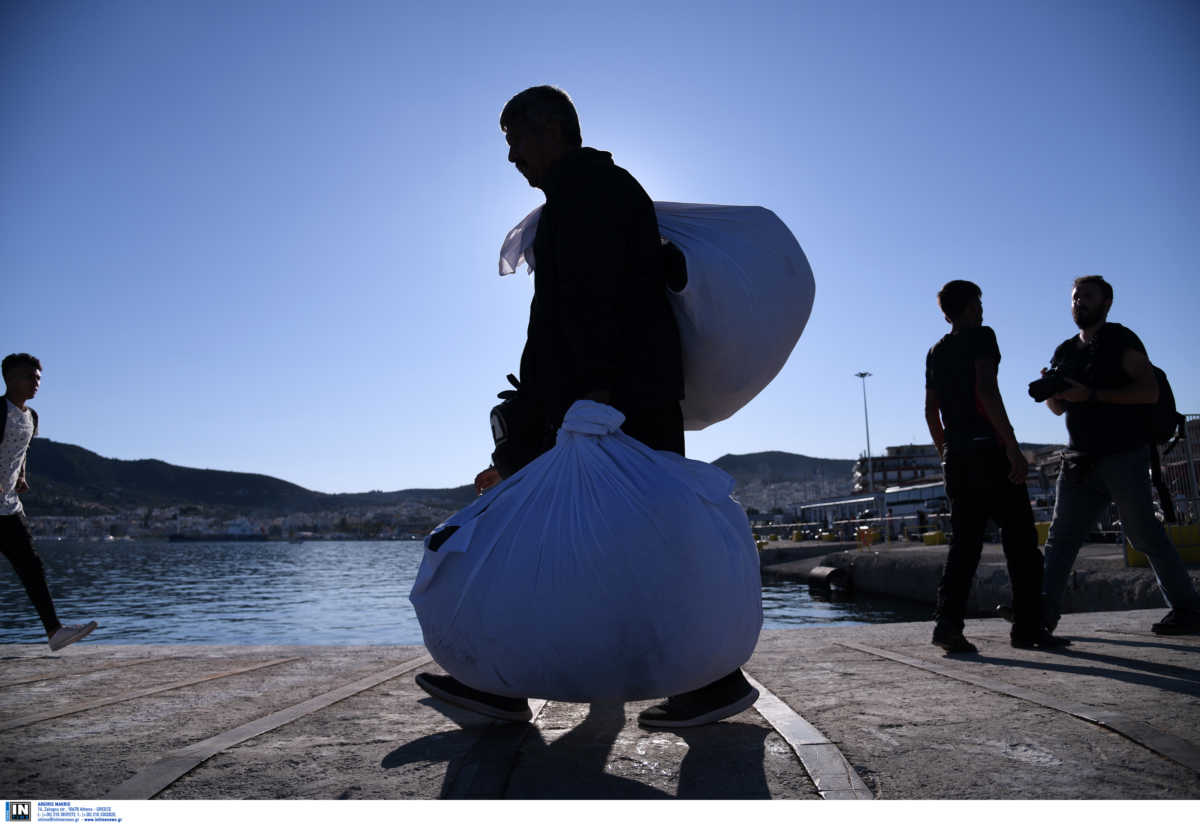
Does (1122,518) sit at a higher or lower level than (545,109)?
lower

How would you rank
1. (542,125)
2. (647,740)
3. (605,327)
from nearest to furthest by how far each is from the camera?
(647,740), (605,327), (542,125)

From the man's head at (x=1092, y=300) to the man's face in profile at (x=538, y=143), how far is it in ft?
10.4

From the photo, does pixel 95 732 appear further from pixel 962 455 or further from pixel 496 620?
pixel 962 455

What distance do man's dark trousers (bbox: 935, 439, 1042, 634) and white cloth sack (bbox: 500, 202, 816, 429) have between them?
2090mm

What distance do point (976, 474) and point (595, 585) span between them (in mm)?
2893

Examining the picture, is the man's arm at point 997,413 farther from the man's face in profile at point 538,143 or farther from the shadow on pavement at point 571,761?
the man's face in profile at point 538,143

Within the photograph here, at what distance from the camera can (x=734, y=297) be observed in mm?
1930

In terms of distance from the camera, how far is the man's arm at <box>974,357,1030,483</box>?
11.4 ft

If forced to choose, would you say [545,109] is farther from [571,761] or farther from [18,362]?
[18,362]

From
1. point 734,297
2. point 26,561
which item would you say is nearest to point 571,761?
point 734,297

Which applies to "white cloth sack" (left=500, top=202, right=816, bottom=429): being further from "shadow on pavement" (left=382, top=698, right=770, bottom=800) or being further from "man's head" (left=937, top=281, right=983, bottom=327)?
"man's head" (left=937, top=281, right=983, bottom=327)

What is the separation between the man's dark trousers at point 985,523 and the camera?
3.52 m
